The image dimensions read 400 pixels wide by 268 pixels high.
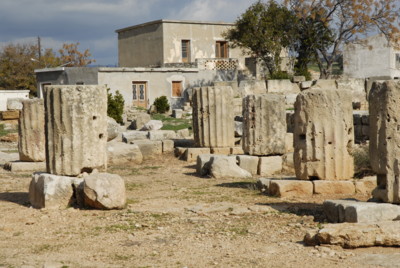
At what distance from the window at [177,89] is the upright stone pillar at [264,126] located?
20.0m

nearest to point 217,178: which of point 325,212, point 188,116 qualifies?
point 325,212

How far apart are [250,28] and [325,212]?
26145mm

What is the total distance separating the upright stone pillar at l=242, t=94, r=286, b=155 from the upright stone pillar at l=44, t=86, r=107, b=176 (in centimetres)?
449

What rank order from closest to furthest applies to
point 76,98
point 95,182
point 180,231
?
1. point 180,231
2. point 95,182
3. point 76,98

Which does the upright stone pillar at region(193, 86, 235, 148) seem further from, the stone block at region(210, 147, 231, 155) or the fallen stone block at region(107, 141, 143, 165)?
the fallen stone block at region(107, 141, 143, 165)

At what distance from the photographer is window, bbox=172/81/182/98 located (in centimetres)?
3288

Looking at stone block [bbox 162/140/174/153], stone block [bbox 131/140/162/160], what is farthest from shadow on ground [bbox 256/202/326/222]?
stone block [bbox 162/140/174/153]

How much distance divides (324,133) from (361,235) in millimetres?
3441

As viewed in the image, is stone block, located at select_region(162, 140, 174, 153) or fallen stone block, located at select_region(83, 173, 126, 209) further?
stone block, located at select_region(162, 140, 174, 153)

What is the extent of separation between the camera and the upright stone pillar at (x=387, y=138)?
7.03m

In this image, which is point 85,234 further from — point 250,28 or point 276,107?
point 250,28

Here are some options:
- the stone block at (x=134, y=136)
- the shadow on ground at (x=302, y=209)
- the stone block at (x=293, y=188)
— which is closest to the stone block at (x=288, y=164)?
the stone block at (x=293, y=188)

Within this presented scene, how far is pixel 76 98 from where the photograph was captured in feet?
29.8

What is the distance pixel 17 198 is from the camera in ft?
32.5
